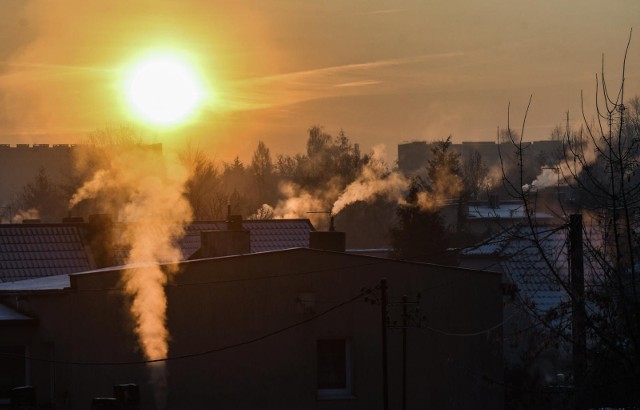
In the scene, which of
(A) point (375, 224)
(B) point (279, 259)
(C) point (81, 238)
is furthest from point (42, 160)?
(B) point (279, 259)

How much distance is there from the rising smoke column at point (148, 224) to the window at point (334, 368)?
394 cm

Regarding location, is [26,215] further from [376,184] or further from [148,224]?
[148,224]

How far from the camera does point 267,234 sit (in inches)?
1886

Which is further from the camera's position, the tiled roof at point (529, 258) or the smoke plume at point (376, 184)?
the smoke plume at point (376, 184)

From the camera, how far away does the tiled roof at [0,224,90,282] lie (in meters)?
44.0

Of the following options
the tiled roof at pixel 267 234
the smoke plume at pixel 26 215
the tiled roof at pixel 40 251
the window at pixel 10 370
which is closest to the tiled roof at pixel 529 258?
the tiled roof at pixel 267 234

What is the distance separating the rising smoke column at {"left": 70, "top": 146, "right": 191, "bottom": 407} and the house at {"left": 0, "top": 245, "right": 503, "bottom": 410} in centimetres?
23

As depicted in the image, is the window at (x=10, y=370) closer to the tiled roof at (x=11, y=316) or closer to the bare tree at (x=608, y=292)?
the tiled roof at (x=11, y=316)

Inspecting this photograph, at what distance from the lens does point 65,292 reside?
2603 centimetres

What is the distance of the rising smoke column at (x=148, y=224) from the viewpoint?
26641mm

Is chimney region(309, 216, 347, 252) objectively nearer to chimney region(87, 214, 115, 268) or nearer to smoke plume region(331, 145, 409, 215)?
chimney region(87, 214, 115, 268)

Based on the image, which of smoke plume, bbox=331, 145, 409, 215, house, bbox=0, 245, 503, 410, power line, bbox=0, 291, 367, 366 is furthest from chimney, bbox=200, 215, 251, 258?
smoke plume, bbox=331, 145, 409, 215

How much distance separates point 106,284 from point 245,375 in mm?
4087

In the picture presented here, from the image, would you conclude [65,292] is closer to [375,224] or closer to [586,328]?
[586,328]
